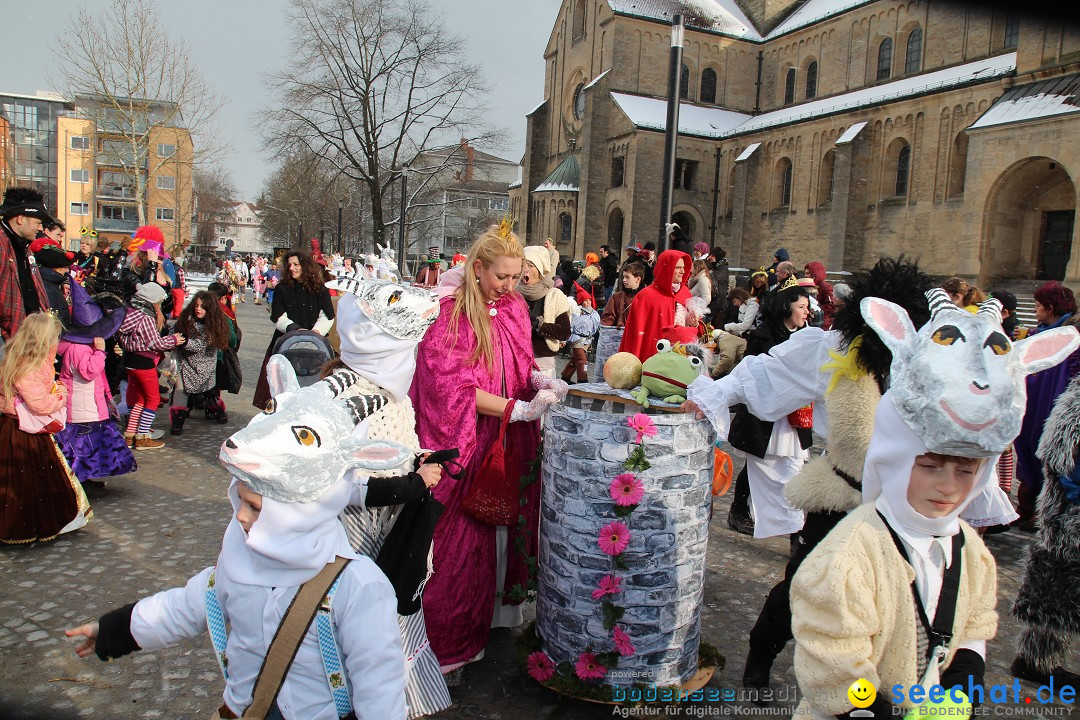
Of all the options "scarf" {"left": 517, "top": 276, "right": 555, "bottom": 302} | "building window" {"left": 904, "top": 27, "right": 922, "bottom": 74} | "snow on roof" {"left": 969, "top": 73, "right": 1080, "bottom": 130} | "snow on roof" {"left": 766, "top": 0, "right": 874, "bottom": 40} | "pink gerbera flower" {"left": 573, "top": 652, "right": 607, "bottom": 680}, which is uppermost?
"snow on roof" {"left": 766, "top": 0, "right": 874, "bottom": 40}

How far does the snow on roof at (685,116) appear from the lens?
3925 centimetres

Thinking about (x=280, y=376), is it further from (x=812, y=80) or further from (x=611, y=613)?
(x=812, y=80)

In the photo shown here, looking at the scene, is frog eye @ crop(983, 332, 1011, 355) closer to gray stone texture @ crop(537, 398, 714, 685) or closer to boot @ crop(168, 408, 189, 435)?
gray stone texture @ crop(537, 398, 714, 685)

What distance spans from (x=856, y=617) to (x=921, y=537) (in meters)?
0.32

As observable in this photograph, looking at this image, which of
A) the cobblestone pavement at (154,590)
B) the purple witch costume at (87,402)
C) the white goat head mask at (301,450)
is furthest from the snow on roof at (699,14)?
the white goat head mask at (301,450)

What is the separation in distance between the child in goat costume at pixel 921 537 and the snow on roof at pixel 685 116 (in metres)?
38.7

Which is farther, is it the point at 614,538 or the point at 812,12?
the point at 812,12

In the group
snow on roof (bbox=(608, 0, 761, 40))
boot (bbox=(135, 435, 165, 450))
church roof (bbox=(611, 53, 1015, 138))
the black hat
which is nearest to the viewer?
the black hat

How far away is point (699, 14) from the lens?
1649 inches

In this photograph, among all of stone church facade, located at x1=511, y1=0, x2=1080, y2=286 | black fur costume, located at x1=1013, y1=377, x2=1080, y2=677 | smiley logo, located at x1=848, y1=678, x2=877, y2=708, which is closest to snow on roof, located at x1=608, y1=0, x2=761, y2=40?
stone church facade, located at x1=511, y1=0, x2=1080, y2=286

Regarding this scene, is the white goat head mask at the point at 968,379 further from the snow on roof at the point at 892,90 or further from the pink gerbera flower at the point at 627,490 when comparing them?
the snow on roof at the point at 892,90

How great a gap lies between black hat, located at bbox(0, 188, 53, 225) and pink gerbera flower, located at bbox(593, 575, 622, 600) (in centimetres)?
527

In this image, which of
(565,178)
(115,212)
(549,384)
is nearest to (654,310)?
(549,384)

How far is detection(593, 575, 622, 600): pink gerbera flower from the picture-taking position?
2.96 m
